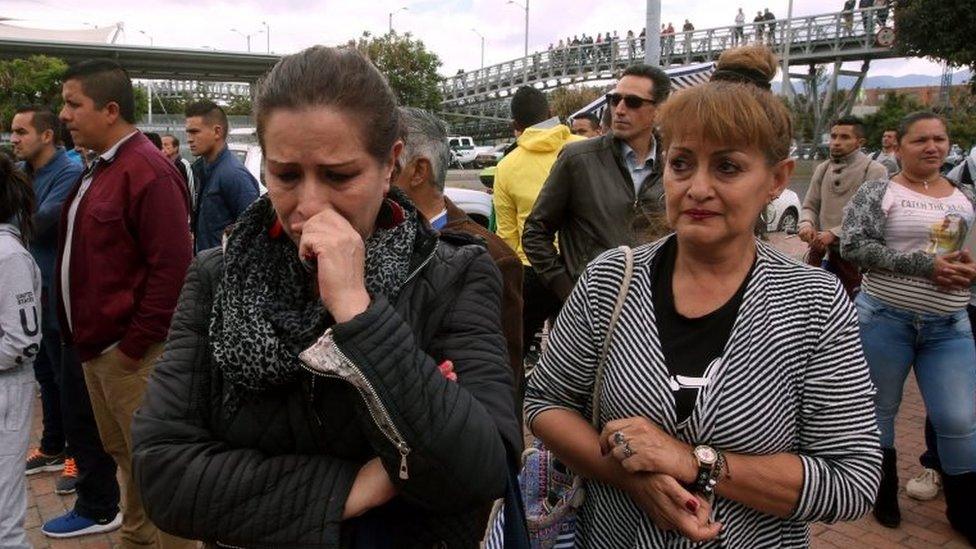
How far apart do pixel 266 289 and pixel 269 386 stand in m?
0.20

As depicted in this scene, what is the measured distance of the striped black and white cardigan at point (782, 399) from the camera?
1.68 metres

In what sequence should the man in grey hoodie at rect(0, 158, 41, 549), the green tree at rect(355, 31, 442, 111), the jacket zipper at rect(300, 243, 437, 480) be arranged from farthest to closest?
the green tree at rect(355, 31, 442, 111)
the man in grey hoodie at rect(0, 158, 41, 549)
the jacket zipper at rect(300, 243, 437, 480)

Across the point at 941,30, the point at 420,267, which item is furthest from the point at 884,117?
the point at 420,267

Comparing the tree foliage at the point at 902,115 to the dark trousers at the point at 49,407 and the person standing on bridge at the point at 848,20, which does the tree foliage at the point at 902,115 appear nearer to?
the person standing on bridge at the point at 848,20

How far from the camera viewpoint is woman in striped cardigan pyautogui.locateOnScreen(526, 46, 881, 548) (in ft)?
5.47

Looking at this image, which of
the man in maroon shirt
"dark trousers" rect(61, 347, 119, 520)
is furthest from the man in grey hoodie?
"dark trousers" rect(61, 347, 119, 520)

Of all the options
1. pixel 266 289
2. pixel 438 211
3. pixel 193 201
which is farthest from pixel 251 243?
pixel 193 201

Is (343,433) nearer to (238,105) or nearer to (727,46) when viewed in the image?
(727,46)

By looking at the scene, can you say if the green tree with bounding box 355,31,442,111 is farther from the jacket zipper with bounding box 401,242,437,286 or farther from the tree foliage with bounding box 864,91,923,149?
the jacket zipper with bounding box 401,242,437,286

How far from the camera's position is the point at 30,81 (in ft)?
110

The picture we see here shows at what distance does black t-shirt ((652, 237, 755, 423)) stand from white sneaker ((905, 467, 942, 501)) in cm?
343

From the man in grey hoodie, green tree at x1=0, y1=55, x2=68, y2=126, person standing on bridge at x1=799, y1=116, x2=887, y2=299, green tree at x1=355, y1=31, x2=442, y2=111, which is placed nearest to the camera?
Result: the man in grey hoodie

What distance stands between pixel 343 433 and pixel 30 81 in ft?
128

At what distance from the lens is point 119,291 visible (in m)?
3.32
